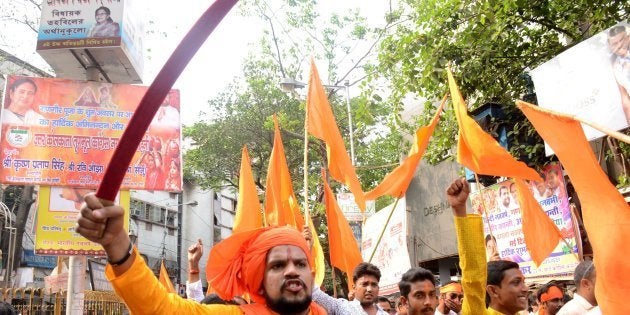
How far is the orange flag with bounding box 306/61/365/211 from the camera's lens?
6.31 m

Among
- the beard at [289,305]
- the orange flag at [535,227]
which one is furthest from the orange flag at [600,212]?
the orange flag at [535,227]

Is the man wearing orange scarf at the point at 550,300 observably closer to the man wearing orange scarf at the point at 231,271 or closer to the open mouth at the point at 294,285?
the man wearing orange scarf at the point at 231,271

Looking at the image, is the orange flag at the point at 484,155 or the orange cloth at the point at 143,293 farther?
the orange flag at the point at 484,155

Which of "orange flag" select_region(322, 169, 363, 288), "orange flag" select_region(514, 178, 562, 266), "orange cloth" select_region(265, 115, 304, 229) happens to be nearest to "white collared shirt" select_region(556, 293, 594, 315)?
"orange flag" select_region(514, 178, 562, 266)

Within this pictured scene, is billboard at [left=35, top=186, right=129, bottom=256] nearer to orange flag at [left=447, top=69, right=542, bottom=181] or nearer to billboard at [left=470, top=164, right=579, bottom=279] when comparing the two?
orange flag at [left=447, top=69, right=542, bottom=181]

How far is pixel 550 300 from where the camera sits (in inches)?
265

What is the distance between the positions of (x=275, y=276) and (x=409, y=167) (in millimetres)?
3175

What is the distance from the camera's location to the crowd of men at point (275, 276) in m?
2.00

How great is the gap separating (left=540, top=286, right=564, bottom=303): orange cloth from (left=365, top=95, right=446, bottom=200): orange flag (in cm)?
235

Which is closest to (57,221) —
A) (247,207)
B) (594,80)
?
(247,207)

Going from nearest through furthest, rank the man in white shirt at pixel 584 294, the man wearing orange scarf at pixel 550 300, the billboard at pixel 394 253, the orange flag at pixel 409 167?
the man in white shirt at pixel 584 294, the orange flag at pixel 409 167, the man wearing orange scarf at pixel 550 300, the billboard at pixel 394 253

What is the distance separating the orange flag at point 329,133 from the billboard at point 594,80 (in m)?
2.76

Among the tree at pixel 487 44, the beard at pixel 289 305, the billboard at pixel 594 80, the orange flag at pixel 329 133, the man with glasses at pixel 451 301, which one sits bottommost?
the man with glasses at pixel 451 301

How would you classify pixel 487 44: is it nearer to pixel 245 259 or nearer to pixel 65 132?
pixel 65 132
